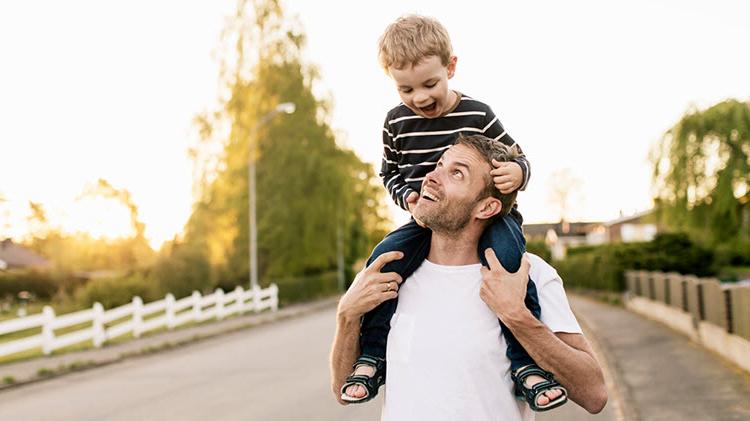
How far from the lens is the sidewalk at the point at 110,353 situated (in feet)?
53.9

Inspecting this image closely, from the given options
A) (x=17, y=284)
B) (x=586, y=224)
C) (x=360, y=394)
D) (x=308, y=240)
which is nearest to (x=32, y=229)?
(x=17, y=284)

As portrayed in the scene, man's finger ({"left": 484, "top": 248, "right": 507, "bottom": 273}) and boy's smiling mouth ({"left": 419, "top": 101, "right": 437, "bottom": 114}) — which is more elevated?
boy's smiling mouth ({"left": 419, "top": 101, "right": 437, "bottom": 114})

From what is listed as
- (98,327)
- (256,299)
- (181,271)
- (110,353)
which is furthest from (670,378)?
(181,271)

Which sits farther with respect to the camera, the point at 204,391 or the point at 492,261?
the point at 204,391

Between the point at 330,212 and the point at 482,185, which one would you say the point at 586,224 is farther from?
the point at 482,185

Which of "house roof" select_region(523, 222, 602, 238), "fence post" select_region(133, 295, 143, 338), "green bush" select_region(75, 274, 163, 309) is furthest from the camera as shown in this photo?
"house roof" select_region(523, 222, 602, 238)

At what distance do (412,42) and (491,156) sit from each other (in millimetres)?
480

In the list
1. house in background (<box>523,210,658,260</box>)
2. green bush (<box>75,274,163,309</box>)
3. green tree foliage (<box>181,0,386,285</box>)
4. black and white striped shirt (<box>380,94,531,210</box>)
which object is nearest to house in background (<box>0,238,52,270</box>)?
house in background (<box>523,210,658,260</box>)

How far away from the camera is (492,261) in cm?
276

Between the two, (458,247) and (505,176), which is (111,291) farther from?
(505,176)

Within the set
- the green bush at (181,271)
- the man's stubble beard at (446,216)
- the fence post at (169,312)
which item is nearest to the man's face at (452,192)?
the man's stubble beard at (446,216)

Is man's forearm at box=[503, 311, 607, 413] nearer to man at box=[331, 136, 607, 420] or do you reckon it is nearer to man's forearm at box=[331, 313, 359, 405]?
man at box=[331, 136, 607, 420]

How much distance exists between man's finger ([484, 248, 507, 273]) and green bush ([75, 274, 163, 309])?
105 feet

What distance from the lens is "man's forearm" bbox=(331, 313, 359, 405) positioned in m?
2.88
